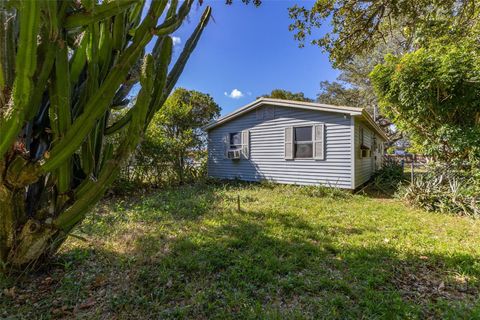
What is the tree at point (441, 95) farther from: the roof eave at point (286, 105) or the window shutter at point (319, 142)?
the window shutter at point (319, 142)

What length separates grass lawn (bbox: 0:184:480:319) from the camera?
221 centimetres

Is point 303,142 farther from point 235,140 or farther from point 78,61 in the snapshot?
point 78,61

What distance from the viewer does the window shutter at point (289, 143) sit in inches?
336

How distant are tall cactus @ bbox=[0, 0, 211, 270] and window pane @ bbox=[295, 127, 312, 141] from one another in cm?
630

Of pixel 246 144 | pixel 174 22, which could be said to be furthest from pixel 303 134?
pixel 174 22

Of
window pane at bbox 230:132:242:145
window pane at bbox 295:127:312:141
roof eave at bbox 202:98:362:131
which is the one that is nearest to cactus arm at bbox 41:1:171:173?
roof eave at bbox 202:98:362:131

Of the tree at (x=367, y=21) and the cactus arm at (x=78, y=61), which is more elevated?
the tree at (x=367, y=21)

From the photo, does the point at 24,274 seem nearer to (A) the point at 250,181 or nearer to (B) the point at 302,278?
(B) the point at 302,278

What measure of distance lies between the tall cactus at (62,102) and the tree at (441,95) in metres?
5.83

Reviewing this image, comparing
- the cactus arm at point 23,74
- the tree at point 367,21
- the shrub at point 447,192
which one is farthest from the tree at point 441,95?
the cactus arm at point 23,74

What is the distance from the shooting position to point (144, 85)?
2051mm

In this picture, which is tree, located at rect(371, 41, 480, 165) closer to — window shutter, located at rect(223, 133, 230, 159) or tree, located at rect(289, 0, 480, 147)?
tree, located at rect(289, 0, 480, 147)

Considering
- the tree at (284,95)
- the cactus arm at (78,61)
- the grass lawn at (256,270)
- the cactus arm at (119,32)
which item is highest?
the tree at (284,95)

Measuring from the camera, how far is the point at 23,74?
1609 millimetres
